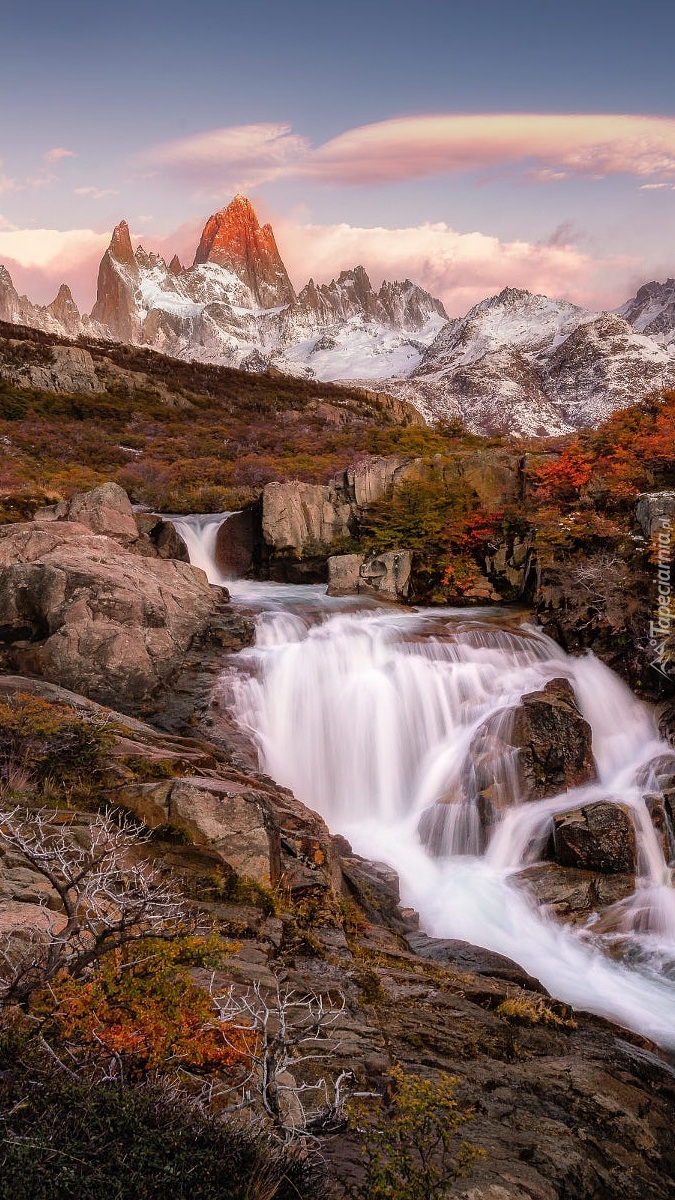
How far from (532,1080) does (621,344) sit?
111 meters

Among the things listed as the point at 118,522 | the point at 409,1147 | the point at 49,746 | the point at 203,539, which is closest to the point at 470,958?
the point at 409,1147

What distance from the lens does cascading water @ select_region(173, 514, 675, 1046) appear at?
8.18 m

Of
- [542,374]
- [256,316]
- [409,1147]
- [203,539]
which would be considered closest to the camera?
[409,1147]

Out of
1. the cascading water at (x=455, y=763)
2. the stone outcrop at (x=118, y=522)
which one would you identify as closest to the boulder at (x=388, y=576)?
the cascading water at (x=455, y=763)

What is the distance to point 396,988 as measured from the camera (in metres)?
5.31

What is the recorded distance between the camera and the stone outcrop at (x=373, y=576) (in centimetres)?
1856

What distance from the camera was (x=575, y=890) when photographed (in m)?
8.99

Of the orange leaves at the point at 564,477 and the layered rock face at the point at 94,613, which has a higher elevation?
the orange leaves at the point at 564,477

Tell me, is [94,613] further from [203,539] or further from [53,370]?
[53,370]

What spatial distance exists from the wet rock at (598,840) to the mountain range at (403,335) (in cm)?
6409

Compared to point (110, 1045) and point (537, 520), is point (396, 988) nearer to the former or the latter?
point (110, 1045)

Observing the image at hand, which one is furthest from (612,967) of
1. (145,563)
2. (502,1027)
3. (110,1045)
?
(145,563)

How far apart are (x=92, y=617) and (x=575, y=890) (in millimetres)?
9723

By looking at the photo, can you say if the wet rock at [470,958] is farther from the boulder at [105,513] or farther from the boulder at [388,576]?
the boulder at [105,513]
